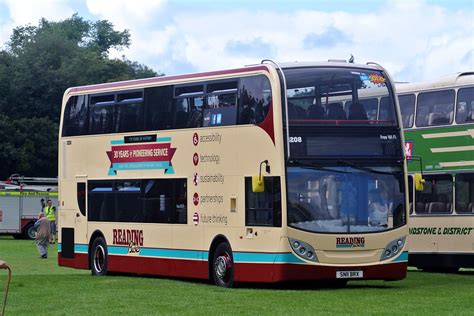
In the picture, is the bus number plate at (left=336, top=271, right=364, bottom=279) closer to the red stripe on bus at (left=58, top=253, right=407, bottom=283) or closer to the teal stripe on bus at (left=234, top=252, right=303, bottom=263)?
the red stripe on bus at (left=58, top=253, right=407, bottom=283)

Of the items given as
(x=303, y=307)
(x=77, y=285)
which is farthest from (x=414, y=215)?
(x=303, y=307)

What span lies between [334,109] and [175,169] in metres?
4.14

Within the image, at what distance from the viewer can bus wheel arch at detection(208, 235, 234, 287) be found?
24047 millimetres

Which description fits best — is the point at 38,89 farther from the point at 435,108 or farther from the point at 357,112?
the point at 357,112

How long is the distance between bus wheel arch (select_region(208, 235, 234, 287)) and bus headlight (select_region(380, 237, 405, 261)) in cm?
273

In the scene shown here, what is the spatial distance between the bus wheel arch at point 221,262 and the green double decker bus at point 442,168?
5995 mm

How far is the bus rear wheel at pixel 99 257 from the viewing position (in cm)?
2862

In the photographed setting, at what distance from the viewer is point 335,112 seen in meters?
23.1

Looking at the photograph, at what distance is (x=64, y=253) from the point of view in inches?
1182

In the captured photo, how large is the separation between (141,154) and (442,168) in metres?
7.00

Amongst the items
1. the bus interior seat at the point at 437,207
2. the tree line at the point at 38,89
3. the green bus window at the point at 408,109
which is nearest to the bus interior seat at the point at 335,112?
the bus interior seat at the point at 437,207

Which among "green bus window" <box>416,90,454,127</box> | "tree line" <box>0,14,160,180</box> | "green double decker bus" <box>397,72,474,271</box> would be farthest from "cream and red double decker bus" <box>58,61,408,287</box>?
"tree line" <box>0,14,160,180</box>

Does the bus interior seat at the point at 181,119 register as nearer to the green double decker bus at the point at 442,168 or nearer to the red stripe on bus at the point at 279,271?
the red stripe on bus at the point at 279,271

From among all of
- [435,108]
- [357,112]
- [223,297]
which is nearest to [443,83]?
[435,108]
